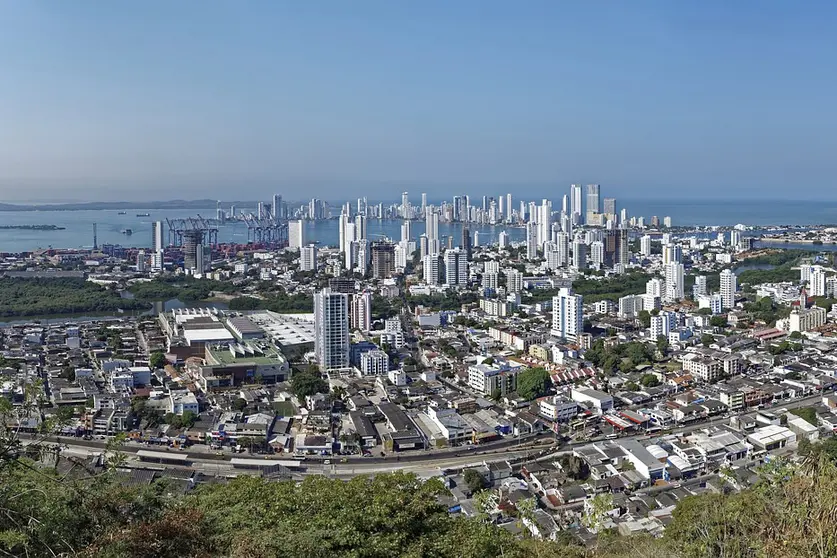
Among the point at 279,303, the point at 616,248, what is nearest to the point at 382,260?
the point at 279,303

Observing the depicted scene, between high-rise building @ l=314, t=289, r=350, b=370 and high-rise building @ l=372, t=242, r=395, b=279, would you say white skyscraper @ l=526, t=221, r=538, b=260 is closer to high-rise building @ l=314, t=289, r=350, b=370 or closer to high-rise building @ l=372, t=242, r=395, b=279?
high-rise building @ l=372, t=242, r=395, b=279

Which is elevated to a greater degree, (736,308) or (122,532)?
(122,532)

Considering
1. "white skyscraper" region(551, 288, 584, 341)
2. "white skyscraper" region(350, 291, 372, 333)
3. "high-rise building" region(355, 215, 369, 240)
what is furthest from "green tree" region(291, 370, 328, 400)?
"high-rise building" region(355, 215, 369, 240)

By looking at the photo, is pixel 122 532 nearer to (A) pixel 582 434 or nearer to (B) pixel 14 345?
(A) pixel 582 434

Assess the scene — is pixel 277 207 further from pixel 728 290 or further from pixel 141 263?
pixel 728 290

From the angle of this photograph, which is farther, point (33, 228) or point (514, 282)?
point (33, 228)

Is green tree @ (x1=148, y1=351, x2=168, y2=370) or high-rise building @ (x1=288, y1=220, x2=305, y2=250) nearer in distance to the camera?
green tree @ (x1=148, y1=351, x2=168, y2=370)

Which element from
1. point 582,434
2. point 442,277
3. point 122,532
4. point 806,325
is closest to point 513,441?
point 582,434
